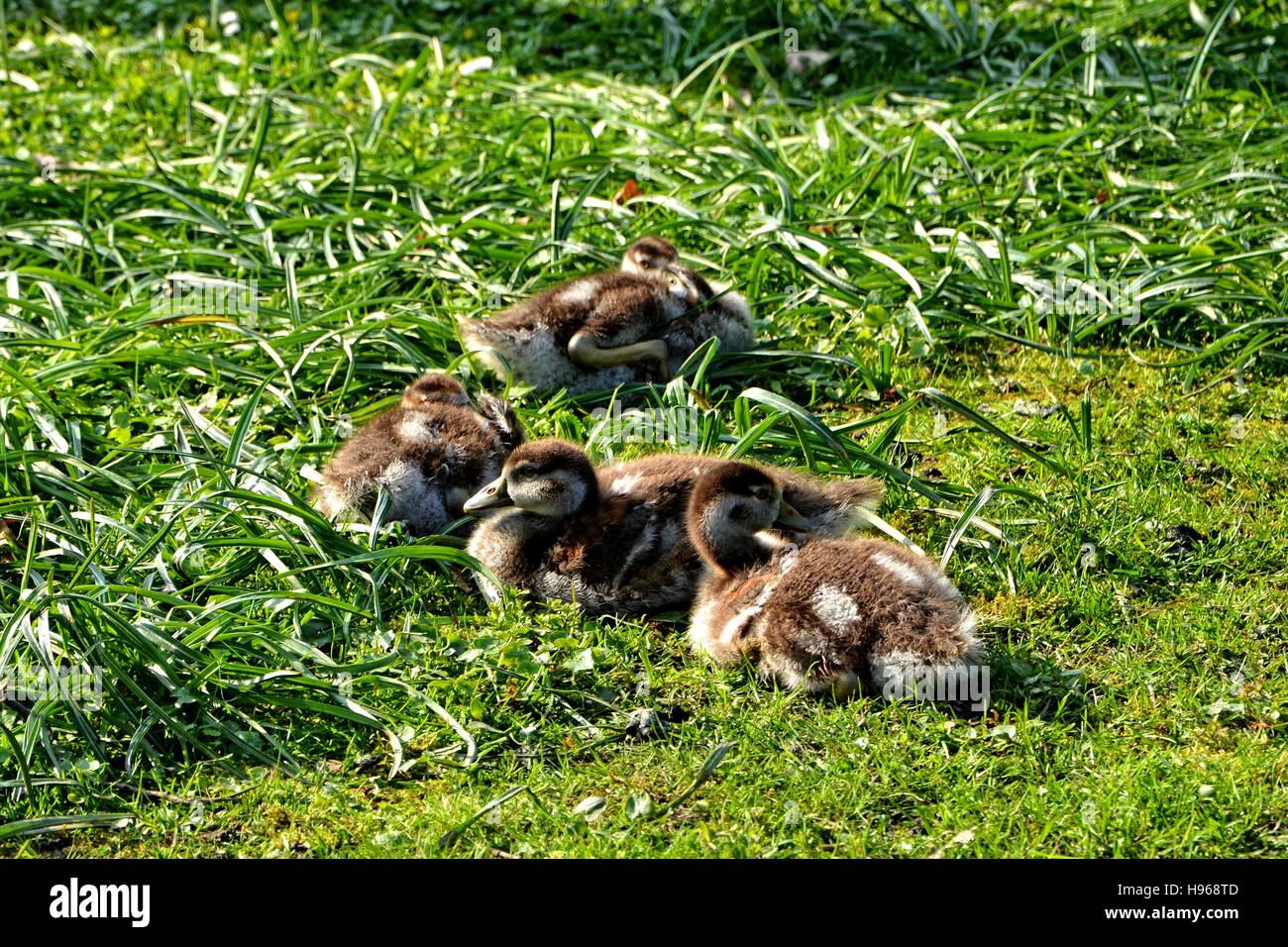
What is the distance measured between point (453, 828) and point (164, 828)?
77cm

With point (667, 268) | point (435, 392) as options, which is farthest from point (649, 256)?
point (435, 392)

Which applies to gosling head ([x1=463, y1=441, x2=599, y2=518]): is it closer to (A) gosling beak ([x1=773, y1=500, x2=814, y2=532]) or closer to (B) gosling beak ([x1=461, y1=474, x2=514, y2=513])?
(B) gosling beak ([x1=461, y1=474, x2=514, y2=513])

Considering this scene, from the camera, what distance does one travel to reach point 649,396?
233 inches

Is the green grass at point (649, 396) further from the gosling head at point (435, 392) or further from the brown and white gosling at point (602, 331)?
the gosling head at point (435, 392)

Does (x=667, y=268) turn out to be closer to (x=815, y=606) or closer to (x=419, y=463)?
(x=419, y=463)

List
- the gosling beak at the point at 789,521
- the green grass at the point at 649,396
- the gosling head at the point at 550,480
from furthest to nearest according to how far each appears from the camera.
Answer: the gosling head at the point at 550,480 < the gosling beak at the point at 789,521 < the green grass at the point at 649,396

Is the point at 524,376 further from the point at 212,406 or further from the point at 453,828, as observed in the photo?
the point at 453,828

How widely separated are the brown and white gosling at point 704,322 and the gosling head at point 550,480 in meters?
1.36

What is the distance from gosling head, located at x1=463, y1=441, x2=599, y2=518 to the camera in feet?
15.4

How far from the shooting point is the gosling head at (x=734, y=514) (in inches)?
174

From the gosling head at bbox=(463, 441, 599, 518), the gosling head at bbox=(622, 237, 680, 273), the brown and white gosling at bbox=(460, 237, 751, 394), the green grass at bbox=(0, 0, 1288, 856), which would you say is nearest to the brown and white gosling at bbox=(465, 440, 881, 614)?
the gosling head at bbox=(463, 441, 599, 518)

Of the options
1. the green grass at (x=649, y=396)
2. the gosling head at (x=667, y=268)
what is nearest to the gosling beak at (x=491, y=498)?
the green grass at (x=649, y=396)

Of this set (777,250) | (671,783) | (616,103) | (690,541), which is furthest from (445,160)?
(671,783)

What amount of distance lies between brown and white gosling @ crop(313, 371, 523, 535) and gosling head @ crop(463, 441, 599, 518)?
1.26 ft
